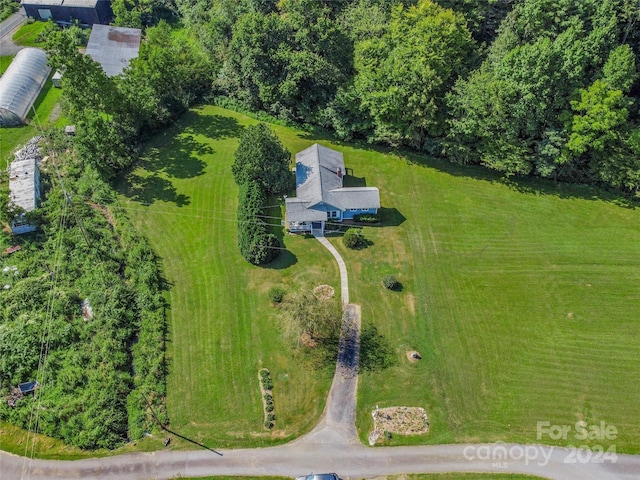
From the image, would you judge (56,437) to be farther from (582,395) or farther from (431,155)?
(431,155)

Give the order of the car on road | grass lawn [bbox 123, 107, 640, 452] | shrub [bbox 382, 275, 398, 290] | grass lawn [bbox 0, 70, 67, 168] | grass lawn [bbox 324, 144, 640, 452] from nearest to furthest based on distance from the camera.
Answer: the car on road → grass lawn [bbox 123, 107, 640, 452] → grass lawn [bbox 324, 144, 640, 452] → shrub [bbox 382, 275, 398, 290] → grass lawn [bbox 0, 70, 67, 168]

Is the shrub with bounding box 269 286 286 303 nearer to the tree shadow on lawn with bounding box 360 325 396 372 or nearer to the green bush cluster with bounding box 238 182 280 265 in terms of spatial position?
the green bush cluster with bounding box 238 182 280 265

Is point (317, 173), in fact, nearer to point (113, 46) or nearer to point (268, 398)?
point (268, 398)

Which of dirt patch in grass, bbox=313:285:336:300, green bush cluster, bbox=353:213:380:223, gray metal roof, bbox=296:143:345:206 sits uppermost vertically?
gray metal roof, bbox=296:143:345:206

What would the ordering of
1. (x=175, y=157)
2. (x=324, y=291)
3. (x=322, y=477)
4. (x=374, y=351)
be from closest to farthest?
1. (x=322, y=477)
2. (x=374, y=351)
3. (x=324, y=291)
4. (x=175, y=157)

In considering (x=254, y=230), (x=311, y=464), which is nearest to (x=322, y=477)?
(x=311, y=464)

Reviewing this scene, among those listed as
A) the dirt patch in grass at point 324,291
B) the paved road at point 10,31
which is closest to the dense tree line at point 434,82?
the dirt patch in grass at point 324,291

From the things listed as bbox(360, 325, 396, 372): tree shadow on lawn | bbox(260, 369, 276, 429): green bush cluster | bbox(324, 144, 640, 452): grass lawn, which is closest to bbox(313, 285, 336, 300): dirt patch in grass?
bbox(324, 144, 640, 452): grass lawn

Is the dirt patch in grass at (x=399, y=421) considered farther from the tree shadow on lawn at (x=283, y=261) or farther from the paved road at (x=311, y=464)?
the tree shadow on lawn at (x=283, y=261)
